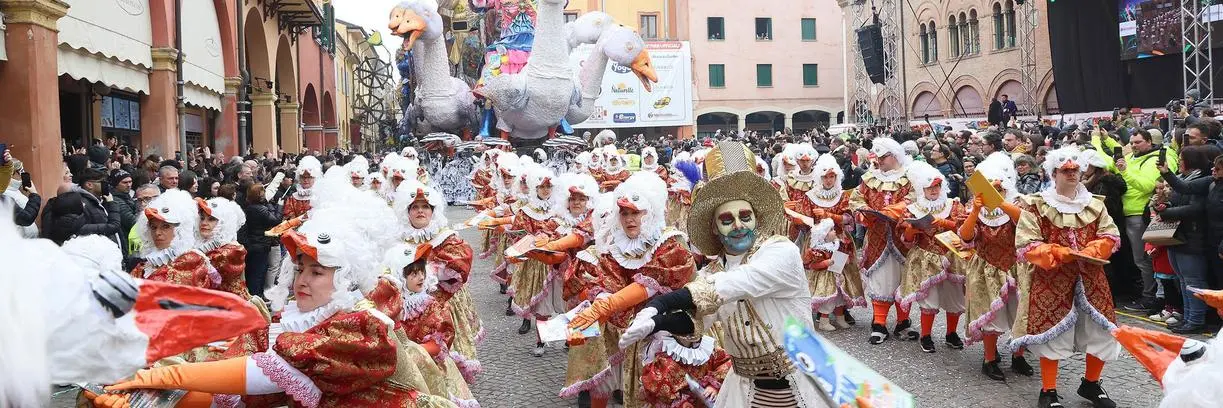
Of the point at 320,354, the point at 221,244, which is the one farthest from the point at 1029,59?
the point at 320,354

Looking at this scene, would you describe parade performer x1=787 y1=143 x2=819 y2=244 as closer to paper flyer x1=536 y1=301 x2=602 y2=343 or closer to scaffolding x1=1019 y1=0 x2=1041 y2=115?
paper flyer x1=536 y1=301 x2=602 y2=343

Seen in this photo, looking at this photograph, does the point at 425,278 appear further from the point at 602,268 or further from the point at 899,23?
the point at 899,23

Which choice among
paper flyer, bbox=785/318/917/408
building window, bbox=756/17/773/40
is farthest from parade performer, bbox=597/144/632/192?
building window, bbox=756/17/773/40

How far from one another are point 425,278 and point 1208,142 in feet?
22.5

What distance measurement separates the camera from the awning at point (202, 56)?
58.4ft

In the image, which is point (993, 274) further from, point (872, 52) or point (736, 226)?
point (872, 52)

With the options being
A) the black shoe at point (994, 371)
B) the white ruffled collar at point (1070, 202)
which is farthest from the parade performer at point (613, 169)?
the white ruffled collar at point (1070, 202)

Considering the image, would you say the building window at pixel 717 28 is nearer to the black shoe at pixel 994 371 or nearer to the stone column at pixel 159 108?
the stone column at pixel 159 108

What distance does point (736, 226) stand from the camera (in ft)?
13.1

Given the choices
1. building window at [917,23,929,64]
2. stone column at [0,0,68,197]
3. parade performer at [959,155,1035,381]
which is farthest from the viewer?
building window at [917,23,929,64]

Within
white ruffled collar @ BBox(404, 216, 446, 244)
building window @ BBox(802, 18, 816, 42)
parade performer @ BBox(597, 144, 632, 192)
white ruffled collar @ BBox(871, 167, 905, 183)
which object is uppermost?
building window @ BBox(802, 18, 816, 42)

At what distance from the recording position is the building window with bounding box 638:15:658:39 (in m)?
50.0


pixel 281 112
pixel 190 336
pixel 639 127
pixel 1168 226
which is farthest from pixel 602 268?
pixel 639 127

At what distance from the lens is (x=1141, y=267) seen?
879 cm
